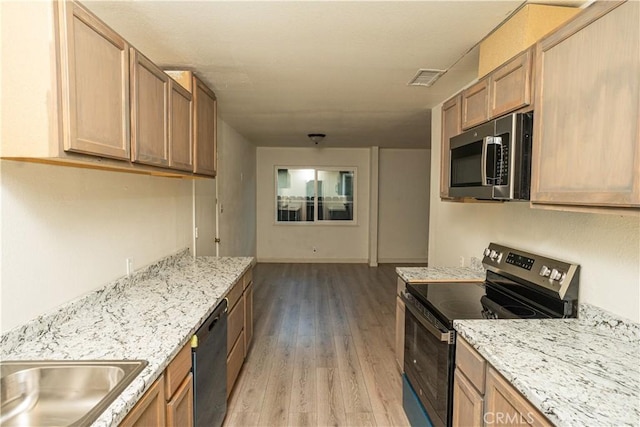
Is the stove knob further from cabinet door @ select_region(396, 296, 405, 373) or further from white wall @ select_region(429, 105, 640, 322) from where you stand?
cabinet door @ select_region(396, 296, 405, 373)

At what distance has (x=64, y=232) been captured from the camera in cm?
171

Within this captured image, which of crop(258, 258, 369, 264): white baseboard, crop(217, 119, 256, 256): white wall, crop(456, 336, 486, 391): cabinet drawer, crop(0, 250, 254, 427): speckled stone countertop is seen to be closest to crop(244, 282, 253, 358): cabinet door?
crop(0, 250, 254, 427): speckled stone countertop

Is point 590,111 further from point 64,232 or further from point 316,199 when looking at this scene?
point 316,199

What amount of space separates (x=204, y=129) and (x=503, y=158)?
213cm

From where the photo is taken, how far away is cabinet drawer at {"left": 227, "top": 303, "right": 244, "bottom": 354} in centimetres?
240

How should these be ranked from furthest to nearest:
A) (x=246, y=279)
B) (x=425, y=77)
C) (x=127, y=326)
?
(x=246, y=279) → (x=425, y=77) → (x=127, y=326)

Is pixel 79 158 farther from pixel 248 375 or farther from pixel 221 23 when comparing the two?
pixel 248 375

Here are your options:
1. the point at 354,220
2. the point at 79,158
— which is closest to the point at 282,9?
the point at 79,158

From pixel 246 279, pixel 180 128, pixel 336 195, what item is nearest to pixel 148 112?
pixel 180 128

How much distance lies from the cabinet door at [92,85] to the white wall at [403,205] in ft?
20.1

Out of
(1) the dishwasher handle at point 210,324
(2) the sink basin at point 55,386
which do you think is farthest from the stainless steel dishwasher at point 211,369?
(2) the sink basin at point 55,386

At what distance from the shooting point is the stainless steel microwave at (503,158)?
5.17ft

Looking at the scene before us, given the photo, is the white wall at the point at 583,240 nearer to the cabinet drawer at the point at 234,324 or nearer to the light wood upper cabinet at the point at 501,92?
the light wood upper cabinet at the point at 501,92

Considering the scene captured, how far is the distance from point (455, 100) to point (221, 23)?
1.50 m
